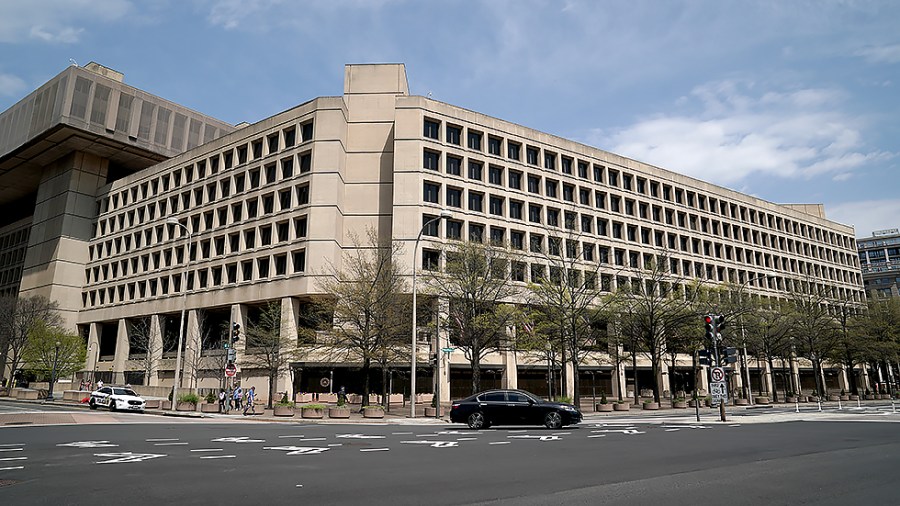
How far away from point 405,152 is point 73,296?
160 feet

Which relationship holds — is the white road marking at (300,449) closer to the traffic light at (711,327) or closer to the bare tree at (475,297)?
the traffic light at (711,327)

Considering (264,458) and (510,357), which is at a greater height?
(510,357)

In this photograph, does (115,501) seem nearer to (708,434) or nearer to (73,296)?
(708,434)

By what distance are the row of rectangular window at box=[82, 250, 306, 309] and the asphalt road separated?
35.1m

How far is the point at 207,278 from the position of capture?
190ft

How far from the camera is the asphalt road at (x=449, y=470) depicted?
758cm

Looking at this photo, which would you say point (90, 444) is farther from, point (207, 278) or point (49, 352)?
point (49, 352)

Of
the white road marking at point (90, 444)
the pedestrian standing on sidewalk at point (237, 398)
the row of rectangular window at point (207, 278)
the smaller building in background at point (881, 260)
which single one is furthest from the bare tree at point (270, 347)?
the smaller building in background at point (881, 260)

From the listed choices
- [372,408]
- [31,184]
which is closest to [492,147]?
[372,408]

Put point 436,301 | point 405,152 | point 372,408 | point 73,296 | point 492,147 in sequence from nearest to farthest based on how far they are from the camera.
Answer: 1. point 372,408
2. point 436,301
3. point 405,152
4. point 492,147
5. point 73,296

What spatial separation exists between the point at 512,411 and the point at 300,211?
35.8 m

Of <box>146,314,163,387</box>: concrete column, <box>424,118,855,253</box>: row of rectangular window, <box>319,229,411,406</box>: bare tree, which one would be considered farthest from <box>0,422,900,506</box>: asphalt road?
<box>146,314,163,387</box>: concrete column

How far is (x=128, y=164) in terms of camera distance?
76625 millimetres

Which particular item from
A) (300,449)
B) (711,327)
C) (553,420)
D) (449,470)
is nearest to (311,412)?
(553,420)
